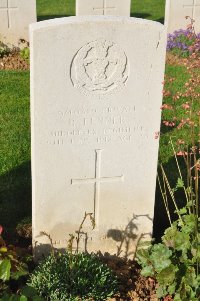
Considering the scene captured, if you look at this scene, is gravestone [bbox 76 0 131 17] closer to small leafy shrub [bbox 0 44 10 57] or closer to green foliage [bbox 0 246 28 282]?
small leafy shrub [bbox 0 44 10 57]

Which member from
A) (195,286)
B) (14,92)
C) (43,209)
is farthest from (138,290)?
(14,92)

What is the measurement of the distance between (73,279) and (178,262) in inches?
28.8

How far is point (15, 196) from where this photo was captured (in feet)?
16.0

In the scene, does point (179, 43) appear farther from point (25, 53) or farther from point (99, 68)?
point (99, 68)

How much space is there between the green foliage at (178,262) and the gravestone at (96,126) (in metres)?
0.39

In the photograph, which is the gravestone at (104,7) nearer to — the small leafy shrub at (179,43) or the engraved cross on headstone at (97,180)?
the small leafy shrub at (179,43)

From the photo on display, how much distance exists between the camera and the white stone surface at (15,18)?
910 centimetres

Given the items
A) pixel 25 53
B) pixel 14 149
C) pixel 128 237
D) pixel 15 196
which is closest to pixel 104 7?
pixel 25 53

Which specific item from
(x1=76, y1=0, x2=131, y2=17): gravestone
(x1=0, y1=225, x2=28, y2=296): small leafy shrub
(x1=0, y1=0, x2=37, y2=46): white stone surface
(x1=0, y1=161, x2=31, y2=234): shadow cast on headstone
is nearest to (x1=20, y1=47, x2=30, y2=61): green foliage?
(x1=0, y1=0, x2=37, y2=46): white stone surface

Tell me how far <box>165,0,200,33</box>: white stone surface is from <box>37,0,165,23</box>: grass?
3626 millimetres

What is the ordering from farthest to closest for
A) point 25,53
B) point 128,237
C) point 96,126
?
point 25,53, point 128,237, point 96,126

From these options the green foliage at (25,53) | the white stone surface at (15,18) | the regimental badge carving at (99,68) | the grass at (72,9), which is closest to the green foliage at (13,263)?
the regimental badge carving at (99,68)

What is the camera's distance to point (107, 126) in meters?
3.67

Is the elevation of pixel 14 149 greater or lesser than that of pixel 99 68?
lesser
